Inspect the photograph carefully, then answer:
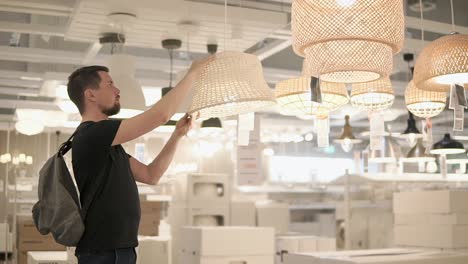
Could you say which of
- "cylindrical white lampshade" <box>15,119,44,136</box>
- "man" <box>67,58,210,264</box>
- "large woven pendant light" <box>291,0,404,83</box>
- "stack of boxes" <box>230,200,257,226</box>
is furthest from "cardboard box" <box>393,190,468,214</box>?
"cylindrical white lampshade" <box>15,119,44,136</box>

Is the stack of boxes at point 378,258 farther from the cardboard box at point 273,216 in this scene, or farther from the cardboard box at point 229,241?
the cardboard box at point 273,216

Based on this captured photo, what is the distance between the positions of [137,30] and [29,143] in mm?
6729

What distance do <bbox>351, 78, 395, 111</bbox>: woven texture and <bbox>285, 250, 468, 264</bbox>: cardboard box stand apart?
844 mm

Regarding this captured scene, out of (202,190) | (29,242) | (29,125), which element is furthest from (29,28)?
(202,190)

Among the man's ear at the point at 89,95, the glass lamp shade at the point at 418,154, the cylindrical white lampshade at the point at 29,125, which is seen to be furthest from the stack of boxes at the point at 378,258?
the cylindrical white lampshade at the point at 29,125

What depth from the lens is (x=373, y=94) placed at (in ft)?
10.3

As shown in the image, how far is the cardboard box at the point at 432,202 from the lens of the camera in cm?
348

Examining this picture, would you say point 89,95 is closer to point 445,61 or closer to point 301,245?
point 445,61

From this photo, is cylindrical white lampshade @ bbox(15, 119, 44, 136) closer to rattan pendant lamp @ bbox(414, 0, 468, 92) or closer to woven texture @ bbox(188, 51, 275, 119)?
woven texture @ bbox(188, 51, 275, 119)

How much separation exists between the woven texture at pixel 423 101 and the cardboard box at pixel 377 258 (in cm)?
81

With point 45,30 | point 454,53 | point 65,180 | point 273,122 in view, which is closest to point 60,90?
point 45,30

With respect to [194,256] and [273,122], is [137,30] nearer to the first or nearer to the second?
[194,256]

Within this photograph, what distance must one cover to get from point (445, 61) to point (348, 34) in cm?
64

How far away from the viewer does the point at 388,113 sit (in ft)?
23.6
